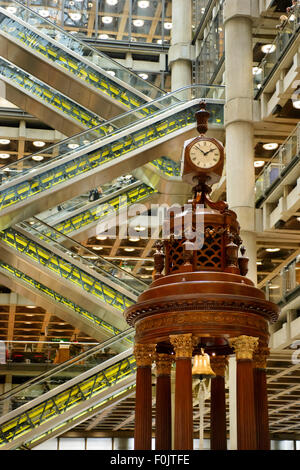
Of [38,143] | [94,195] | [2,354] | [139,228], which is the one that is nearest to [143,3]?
[38,143]

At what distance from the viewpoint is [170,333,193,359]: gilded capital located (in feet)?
26.9

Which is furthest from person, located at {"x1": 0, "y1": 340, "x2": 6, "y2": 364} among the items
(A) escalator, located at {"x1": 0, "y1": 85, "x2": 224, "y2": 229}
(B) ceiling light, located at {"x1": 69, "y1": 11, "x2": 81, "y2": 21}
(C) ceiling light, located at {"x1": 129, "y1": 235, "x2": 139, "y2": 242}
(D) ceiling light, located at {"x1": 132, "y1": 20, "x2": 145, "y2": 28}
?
(D) ceiling light, located at {"x1": 132, "y1": 20, "x2": 145, "y2": 28}

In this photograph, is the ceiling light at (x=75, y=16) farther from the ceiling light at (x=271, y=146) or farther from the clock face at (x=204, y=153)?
the clock face at (x=204, y=153)

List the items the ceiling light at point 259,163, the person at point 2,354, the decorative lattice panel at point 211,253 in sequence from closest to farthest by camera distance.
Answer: the decorative lattice panel at point 211,253, the ceiling light at point 259,163, the person at point 2,354

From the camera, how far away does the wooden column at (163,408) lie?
897 centimetres

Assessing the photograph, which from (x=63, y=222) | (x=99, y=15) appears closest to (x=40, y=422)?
(x=63, y=222)

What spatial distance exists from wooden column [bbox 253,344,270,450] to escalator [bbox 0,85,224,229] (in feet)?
50.7

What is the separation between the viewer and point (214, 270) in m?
8.53

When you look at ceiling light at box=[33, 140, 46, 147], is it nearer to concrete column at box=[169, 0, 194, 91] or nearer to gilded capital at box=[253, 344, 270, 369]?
concrete column at box=[169, 0, 194, 91]

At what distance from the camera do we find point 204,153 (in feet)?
29.4

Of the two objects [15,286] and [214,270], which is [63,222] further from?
[214,270]

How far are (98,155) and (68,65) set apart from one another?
4.57 metres

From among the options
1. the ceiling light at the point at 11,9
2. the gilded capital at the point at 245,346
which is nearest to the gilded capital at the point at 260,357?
the gilded capital at the point at 245,346

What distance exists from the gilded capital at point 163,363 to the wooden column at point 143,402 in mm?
525
